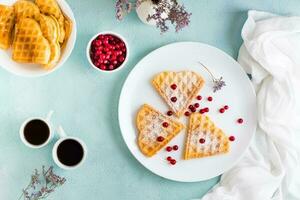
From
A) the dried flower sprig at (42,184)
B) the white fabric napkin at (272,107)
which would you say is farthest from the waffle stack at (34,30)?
the white fabric napkin at (272,107)

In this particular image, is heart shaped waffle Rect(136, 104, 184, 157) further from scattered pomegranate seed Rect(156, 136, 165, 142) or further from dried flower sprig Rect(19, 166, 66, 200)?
dried flower sprig Rect(19, 166, 66, 200)

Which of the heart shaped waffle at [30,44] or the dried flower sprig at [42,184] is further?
the dried flower sprig at [42,184]

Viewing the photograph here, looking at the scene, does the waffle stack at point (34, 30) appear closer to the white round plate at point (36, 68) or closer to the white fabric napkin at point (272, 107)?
the white round plate at point (36, 68)

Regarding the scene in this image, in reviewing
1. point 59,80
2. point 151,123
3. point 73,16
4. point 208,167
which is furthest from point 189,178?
point 73,16

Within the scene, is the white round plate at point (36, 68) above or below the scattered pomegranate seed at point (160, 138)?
above

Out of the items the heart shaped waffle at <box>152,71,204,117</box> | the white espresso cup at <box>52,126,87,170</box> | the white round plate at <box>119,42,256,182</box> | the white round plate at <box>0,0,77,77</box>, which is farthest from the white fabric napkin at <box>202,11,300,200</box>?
the white round plate at <box>0,0,77,77</box>

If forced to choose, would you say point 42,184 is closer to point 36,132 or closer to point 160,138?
point 36,132
